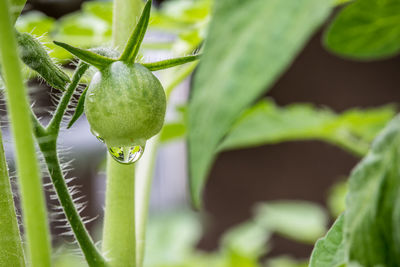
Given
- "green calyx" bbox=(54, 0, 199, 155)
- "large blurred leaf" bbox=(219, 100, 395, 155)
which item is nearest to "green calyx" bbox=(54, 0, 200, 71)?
"green calyx" bbox=(54, 0, 199, 155)

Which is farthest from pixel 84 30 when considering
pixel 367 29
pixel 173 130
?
pixel 367 29

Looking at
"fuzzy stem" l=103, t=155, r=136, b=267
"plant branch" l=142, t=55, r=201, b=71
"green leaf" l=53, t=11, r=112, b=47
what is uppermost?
"plant branch" l=142, t=55, r=201, b=71

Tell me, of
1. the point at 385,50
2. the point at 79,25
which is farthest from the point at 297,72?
the point at 385,50

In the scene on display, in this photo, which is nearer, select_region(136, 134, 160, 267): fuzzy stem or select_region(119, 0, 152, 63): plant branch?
select_region(119, 0, 152, 63): plant branch

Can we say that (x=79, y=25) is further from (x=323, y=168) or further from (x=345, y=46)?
(x=323, y=168)

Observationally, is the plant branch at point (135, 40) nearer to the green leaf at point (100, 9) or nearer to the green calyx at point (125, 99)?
the green calyx at point (125, 99)

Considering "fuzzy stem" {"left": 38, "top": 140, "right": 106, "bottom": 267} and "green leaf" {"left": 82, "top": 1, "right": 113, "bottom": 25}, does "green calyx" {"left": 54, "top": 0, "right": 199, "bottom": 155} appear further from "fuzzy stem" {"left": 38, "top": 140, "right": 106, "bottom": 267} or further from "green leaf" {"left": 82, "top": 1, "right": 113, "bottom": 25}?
"green leaf" {"left": 82, "top": 1, "right": 113, "bottom": 25}

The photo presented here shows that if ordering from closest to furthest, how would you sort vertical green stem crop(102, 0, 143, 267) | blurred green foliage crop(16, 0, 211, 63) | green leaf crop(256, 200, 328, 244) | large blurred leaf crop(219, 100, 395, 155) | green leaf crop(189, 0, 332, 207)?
green leaf crop(189, 0, 332, 207)
vertical green stem crop(102, 0, 143, 267)
blurred green foliage crop(16, 0, 211, 63)
large blurred leaf crop(219, 100, 395, 155)
green leaf crop(256, 200, 328, 244)


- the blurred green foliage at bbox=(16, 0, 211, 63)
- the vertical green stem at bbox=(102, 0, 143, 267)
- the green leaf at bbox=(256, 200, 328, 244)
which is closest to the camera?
the vertical green stem at bbox=(102, 0, 143, 267)
